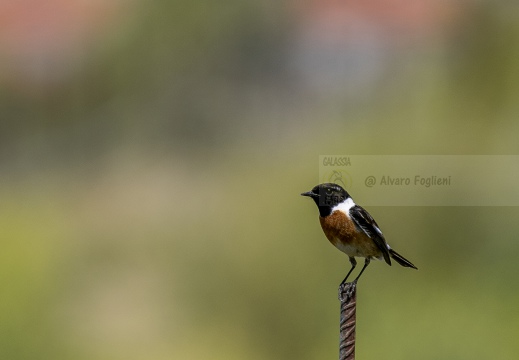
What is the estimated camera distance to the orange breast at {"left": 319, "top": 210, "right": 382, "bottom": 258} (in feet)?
9.95

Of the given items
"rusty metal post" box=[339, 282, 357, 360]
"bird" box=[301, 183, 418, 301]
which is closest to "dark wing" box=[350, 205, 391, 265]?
"bird" box=[301, 183, 418, 301]

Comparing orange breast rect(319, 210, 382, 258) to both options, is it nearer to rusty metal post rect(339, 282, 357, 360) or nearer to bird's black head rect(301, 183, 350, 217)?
bird's black head rect(301, 183, 350, 217)

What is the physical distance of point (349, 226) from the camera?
303 cm

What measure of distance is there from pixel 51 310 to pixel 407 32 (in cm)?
→ 407

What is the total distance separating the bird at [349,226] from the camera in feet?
9.95

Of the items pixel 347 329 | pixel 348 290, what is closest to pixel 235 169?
pixel 348 290

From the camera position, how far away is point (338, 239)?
3086 mm

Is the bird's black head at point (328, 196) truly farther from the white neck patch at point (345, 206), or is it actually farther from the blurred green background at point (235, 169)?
the blurred green background at point (235, 169)

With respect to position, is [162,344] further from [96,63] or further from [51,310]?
[96,63]

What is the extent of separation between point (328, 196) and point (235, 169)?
3378mm

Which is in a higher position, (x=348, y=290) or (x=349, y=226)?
(x=349, y=226)

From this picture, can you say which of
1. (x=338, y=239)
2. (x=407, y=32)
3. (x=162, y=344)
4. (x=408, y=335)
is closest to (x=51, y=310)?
(x=162, y=344)

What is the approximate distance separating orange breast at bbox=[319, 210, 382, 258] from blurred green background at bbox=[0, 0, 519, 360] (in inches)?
59.8

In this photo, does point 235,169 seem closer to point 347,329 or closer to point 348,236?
point 348,236
